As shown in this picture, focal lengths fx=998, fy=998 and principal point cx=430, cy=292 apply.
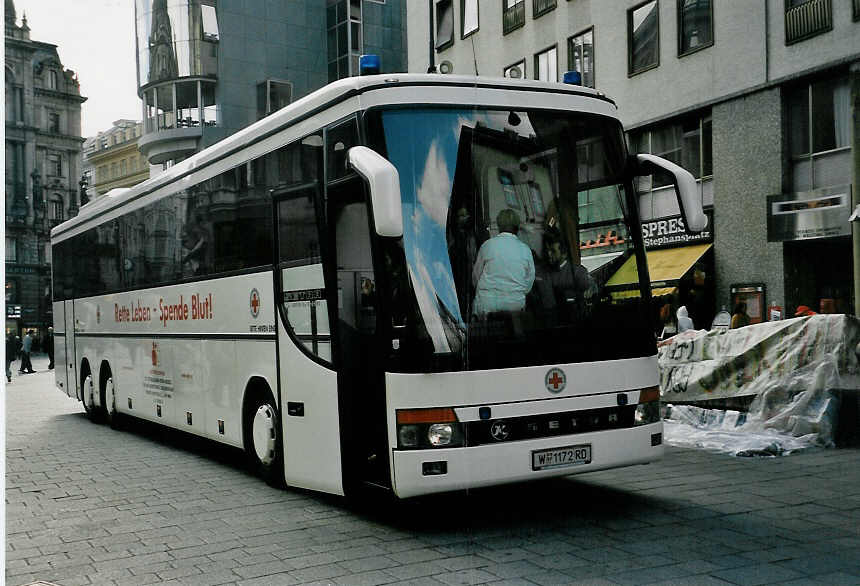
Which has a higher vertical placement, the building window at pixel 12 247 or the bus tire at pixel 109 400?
the building window at pixel 12 247

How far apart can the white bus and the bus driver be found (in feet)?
0.16

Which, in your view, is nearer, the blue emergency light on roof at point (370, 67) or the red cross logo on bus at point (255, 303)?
the blue emergency light on roof at point (370, 67)

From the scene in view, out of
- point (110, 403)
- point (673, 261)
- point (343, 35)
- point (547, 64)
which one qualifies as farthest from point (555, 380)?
point (343, 35)

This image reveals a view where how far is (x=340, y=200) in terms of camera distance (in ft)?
25.4

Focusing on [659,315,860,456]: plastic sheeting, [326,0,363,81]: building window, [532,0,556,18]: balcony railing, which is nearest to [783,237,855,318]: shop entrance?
[659,315,860,456]: plastic sheeting

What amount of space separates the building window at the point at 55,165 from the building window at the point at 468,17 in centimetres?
2360

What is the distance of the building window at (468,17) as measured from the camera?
3394 centimetres

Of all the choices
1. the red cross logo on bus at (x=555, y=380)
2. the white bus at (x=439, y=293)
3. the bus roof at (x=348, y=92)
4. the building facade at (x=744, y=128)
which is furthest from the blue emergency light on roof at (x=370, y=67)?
the building facade at (x=744, y=128)

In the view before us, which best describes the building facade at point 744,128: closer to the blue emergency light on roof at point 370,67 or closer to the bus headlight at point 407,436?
the blue emergency light on roof at point 370,67

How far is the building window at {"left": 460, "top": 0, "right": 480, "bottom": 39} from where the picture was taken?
111 ft

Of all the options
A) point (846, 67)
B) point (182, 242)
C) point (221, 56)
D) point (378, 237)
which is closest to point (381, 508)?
point (378, 237)

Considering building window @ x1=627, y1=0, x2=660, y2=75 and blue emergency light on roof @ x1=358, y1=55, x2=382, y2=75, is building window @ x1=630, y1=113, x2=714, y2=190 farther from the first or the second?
blue emergency light on roof @ x1=358, y1=55, x2=382, y2=75

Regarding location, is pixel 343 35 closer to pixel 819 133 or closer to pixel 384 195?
pixel 819 133

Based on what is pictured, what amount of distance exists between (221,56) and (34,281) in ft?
96.8
